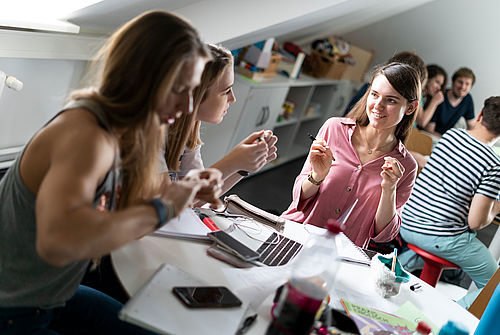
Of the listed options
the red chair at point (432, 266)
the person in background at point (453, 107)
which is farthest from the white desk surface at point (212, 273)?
the person in background at point (453, 107)

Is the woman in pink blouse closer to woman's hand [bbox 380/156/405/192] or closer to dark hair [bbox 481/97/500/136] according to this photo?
woman's hand [bbox 380/156/405/192]

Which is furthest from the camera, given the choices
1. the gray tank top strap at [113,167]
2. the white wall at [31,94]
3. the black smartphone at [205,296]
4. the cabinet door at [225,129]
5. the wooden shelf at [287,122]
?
the wooden shelf at [287,122]

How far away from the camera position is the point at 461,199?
2971 mm

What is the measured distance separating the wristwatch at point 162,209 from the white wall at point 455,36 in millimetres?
5686

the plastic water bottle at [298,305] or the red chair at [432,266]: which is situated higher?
the plastic water bottle at [298,305]

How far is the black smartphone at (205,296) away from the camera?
124 cm

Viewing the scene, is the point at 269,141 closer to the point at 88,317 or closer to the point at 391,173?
the point at 391,173

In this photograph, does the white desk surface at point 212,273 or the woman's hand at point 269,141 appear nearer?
the white desk surface at point 212,273

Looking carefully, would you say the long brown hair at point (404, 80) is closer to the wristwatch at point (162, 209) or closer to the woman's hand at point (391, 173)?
the woman's hand at point (391, 173)

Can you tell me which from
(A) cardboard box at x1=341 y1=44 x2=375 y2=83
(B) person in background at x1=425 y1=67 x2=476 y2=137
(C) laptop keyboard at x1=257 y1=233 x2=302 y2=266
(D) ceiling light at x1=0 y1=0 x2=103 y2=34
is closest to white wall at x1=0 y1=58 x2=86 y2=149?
(D) ceiling light at x1=0 y1=0 x2=103 y2=34

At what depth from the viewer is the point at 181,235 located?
157 cm

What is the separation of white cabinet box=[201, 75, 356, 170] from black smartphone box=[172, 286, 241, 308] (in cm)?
192

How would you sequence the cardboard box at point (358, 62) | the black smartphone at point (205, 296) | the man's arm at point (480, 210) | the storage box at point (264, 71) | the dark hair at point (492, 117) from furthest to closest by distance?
the cardboard box at point (358, 62), the storage box at point (264, 71), the dark hair at point (492, 117), the man's arm at point (480, 210), the black smartphone at point (205, 296)

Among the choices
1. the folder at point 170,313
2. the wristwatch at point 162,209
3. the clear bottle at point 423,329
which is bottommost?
the folder at point 170,313
